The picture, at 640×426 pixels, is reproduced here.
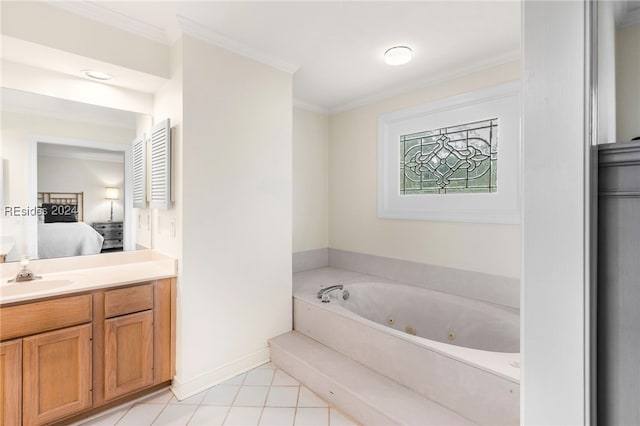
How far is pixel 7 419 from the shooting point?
1571mm

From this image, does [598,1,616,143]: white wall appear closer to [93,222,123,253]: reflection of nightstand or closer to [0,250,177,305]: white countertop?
[0,250,177,305]: white countertop

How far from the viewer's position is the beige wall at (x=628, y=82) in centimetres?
75

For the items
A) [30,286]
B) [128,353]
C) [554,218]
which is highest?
[554,218]

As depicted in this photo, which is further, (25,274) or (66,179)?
(66,179)

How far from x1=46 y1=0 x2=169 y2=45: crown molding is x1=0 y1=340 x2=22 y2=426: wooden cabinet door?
189 centimetres

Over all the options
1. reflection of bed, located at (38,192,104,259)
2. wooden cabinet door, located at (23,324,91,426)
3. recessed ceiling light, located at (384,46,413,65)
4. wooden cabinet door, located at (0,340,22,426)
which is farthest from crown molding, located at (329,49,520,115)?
wooden cabinet door, located at (0,340,22,426)

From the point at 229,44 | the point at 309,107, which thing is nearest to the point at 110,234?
the point at 229,44

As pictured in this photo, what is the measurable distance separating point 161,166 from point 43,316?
3.60 ft

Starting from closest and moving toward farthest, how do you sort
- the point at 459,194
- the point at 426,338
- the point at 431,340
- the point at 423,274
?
1. the point at 431,340
2. the point at 426,338
3. the point at 459,194
4. the point at 423,274

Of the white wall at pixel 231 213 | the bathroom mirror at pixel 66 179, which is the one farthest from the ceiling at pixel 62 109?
the white wall at pixel 231 213

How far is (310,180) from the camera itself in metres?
3.72

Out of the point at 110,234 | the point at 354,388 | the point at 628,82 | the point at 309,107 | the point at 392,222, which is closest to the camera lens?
the point at 628,82

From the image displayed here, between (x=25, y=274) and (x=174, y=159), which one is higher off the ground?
(x=174, y=159)

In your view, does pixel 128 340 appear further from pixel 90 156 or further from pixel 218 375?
pixel 90 156
